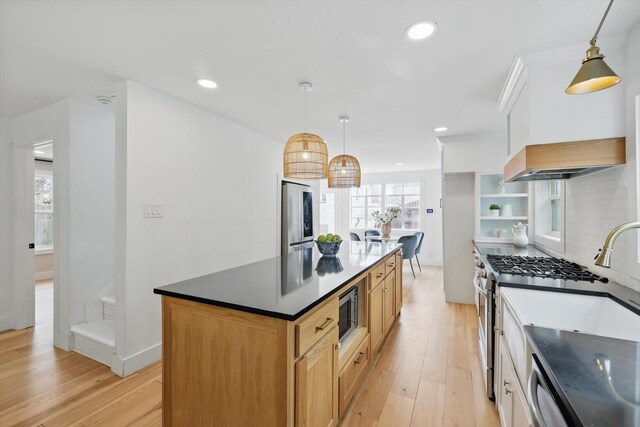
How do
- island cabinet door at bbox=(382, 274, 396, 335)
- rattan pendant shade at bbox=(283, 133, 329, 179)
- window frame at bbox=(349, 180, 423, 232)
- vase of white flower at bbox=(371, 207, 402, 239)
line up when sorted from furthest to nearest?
window frame at bbox=(349, 180, 423, 232)
vase of white flower at bbox=(371, 207, 402, 239)
island cabinet door at bbox=(382, 274, 396, 335)
rattan pendant shade at bbox=(283, 133, 329, 179)

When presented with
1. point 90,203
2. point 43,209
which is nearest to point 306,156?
point 90,203

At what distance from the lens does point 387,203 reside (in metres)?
7.82

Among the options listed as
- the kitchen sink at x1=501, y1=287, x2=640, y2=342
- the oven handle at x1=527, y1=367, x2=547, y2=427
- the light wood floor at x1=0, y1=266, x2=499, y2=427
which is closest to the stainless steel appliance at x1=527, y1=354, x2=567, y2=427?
the oven handle at x1=527, y1=367, x2=547, y2=427

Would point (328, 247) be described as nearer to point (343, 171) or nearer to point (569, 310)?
point (343, 171)

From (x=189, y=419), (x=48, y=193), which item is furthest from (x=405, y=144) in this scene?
(x=48, y=193)

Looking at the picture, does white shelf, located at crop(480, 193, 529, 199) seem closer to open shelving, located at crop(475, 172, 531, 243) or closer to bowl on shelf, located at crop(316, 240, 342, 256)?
open shelving, located at crop(475, 172, 531, 243)

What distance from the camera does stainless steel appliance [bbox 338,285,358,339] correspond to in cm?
191

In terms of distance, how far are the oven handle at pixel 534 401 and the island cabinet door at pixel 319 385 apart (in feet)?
2.69

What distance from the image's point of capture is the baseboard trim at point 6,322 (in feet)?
10.5

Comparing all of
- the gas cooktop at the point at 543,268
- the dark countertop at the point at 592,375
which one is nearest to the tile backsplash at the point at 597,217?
the gas cooktop at the point at 543,268

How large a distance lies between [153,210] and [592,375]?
2867mm

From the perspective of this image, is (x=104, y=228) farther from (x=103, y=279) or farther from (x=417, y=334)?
(x=417, y=334)

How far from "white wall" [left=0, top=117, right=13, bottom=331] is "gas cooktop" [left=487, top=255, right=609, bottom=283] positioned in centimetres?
494

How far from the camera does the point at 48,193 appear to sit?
5.77 meters
